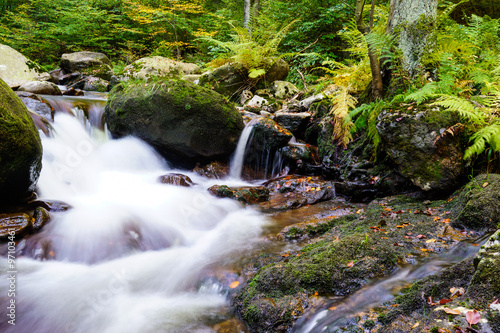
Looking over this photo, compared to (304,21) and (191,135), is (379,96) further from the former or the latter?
(304,21)

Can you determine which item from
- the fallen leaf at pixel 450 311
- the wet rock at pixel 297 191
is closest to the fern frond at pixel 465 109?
the wet rock at pixel 297 191

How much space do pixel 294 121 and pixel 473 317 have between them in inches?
255

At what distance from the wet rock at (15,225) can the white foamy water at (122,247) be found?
21cm

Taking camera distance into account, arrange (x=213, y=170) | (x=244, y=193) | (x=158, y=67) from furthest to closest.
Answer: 1. (x=158, y=67)
2. (x=213, y=170)
3. (x=244, y=193)

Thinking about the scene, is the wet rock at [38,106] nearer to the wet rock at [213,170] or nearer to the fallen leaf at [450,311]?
the wet rock at [213,170]

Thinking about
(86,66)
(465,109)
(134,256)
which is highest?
(86,66)

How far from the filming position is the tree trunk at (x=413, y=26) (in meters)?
4.47

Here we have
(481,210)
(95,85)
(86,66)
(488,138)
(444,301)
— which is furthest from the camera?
(86,66)

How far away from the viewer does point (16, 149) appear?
140 inches

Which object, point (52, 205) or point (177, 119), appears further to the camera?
point (177, 119)

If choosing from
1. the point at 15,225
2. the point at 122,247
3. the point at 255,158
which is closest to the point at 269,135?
the point at 255,158

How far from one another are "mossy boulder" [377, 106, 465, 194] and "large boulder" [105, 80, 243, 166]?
12.1ft

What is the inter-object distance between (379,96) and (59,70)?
14.4 metres

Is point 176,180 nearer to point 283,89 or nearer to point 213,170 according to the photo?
point 213,170
